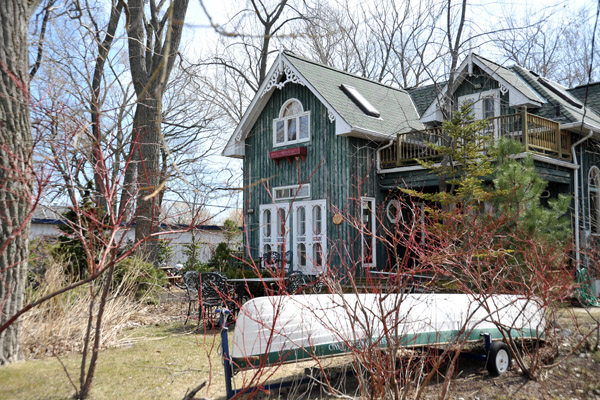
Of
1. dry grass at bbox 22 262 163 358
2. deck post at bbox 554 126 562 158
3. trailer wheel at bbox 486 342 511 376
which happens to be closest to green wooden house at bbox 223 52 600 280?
deck post at bbox 554 126 562 158

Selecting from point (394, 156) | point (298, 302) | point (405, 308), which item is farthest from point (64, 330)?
point (394, 156)

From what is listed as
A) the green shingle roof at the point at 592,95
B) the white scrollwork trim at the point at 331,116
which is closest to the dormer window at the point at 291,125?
the white scrollwork trim at the point at 331,116

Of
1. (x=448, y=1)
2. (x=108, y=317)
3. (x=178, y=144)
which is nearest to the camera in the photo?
(x=108, y=317)

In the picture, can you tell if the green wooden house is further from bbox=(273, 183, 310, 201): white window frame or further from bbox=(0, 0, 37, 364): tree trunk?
bbox=(0, 0, 37, 364): tree trunk

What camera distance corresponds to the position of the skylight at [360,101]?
16.3m

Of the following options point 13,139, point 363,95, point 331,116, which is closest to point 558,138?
point 331,116

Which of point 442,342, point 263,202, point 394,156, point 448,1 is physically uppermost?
point 448,1

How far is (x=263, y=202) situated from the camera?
56.8ft

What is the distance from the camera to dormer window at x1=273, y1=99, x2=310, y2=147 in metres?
16.6

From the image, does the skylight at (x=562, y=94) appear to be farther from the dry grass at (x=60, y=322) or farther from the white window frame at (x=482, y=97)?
the dry grass at (x=60, y=322)

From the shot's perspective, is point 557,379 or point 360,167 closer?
point 557,379

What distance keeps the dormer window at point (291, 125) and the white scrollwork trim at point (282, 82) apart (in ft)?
2.20

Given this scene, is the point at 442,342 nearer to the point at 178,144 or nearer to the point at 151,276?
the point at 151,276

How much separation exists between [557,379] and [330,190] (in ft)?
31.9
